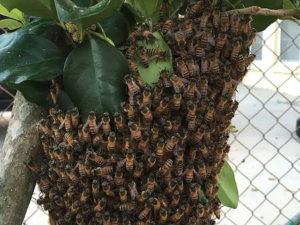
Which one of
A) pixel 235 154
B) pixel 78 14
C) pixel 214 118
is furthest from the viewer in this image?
pixel 235 154

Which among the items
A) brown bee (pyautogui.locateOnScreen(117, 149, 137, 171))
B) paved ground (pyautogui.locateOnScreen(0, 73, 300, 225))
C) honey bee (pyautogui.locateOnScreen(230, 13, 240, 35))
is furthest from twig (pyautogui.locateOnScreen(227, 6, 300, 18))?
paved ground (pyautogui.locateOnScreen(0, 73, 300, 225))

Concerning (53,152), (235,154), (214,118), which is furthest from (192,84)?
(235,154)

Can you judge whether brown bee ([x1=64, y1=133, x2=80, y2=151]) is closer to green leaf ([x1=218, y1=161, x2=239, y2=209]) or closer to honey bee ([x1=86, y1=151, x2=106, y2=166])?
honey bee ([x1=86, y1=151, x2=106, y2=166])

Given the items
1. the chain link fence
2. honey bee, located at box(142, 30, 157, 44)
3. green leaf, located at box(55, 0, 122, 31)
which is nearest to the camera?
green leaf, located at box(55, 0, 122, 31)

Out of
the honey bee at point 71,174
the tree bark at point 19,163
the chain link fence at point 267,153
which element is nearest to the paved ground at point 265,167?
the chain link fence at point 267,153

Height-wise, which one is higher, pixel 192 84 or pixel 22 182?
pixel 192 84

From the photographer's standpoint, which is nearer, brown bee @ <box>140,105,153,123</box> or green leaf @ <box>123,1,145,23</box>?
brown bee @ <box>140,105,153,123</box>

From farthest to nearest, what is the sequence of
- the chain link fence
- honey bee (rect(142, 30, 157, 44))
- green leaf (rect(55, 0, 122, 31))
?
the chain link fence < honey bee (rect(142, 30, 157, 44)) < green leaf (rect(55, 0, 122, 31))

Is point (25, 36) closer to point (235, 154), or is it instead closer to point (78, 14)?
point (78, 14)
